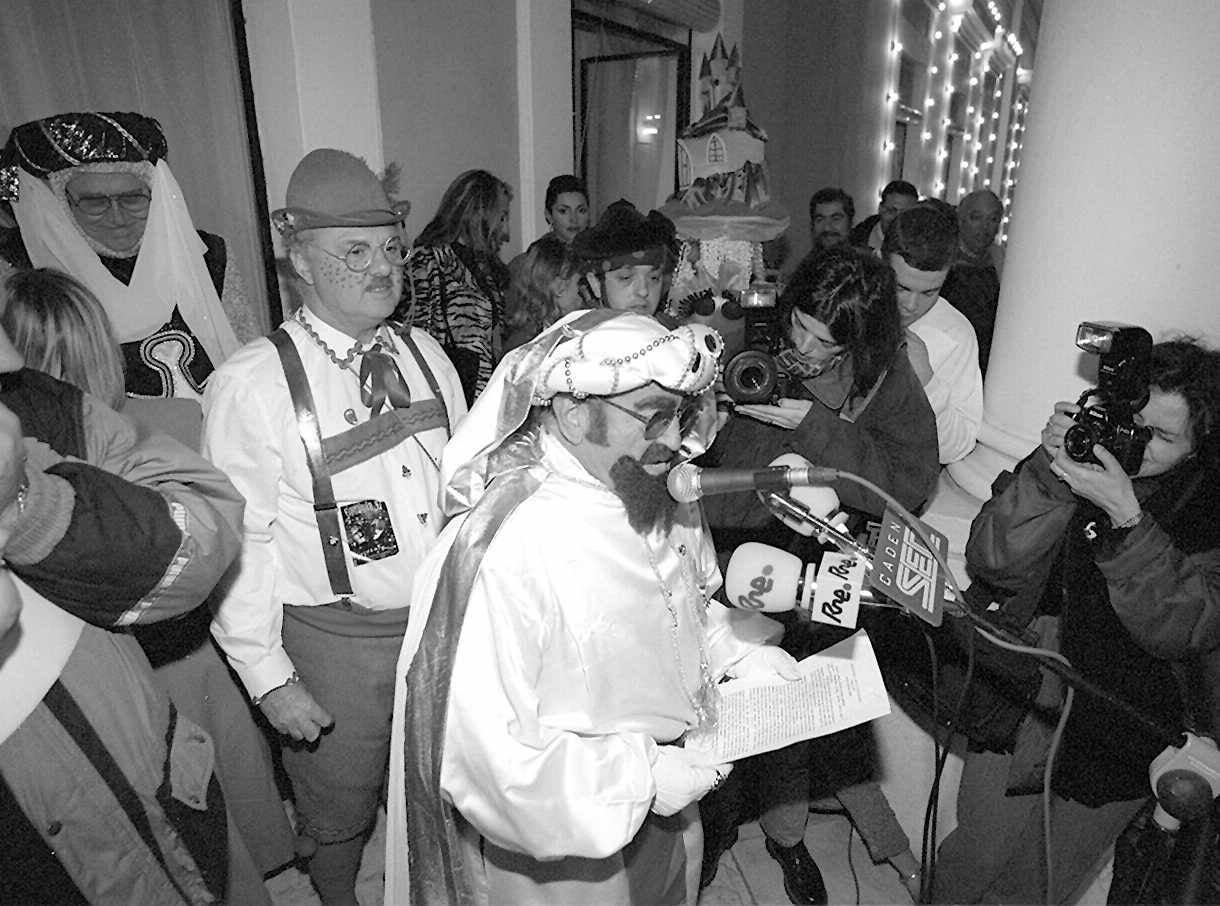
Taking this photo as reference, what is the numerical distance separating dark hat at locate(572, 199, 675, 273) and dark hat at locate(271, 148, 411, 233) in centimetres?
89

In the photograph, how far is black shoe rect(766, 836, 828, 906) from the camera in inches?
103

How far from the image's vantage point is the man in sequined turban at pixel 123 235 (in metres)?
2.61

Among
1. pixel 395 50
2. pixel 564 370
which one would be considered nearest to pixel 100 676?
pixel 564 370

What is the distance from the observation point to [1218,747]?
1.68m

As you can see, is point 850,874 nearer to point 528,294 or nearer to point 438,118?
point 528,294

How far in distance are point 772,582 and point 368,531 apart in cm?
114

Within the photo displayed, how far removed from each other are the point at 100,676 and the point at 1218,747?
7.90 feet

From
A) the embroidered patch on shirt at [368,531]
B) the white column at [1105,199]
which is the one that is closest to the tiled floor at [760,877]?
the white column at [1105,199]

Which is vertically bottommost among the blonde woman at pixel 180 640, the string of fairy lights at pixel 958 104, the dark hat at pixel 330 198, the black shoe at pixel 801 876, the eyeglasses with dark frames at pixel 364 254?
the black shoe at pixel 801 876

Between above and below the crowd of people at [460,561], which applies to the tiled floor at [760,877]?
below

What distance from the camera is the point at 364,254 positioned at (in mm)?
2055

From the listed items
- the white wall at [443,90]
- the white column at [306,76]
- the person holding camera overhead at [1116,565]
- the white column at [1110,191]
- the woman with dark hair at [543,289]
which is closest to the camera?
the person holding camera overhead at [1116,565]

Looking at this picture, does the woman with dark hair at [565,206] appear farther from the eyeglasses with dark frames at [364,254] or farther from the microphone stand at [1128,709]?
the microphone stand at [1128,709]

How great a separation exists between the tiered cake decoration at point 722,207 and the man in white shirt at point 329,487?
2.53 m
